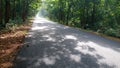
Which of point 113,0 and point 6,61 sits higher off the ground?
point 113,0

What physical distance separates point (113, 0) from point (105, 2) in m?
4.60

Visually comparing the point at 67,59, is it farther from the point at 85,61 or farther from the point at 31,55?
the point at 31,55

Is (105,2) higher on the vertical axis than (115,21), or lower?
higher

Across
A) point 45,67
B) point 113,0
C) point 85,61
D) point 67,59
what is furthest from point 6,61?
point 113,0

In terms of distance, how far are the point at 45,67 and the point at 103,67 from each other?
7.51 ft

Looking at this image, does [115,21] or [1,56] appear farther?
[115,21]

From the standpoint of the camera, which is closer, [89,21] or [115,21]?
[115,21]

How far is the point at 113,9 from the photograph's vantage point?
38.3 metres

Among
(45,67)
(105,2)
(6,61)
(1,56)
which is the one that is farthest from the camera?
(105,2)

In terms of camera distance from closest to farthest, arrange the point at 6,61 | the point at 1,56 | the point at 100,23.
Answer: the point at 6,61, the point at 1,56, the point at 100,23

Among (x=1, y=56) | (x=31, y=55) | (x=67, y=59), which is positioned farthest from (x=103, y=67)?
(x=1, y=56)

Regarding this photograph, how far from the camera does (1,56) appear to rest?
31.9 ft

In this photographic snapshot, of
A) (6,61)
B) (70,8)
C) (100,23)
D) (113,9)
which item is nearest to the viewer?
(6,61)

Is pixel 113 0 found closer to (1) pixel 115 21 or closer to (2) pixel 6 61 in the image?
(1) pixel 115 21
